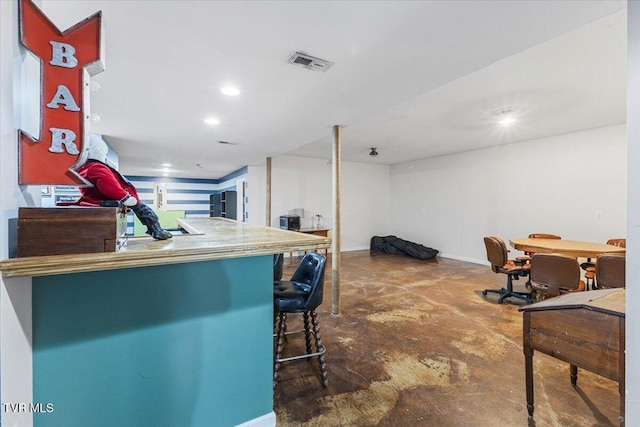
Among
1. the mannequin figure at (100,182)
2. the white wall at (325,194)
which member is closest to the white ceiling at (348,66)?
the mannequin figure at (100,182)

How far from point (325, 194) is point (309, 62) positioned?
19.2ft

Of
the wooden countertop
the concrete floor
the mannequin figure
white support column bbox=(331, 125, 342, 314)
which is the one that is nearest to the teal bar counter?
the wooden countertop

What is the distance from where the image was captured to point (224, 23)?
1622mm

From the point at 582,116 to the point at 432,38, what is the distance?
3972 millimetres

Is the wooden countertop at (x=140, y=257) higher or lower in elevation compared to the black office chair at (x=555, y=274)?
higher

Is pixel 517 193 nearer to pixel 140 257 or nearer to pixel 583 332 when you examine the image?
pixel 583 332

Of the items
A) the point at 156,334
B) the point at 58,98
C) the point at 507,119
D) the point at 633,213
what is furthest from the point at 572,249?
the point at 58,98

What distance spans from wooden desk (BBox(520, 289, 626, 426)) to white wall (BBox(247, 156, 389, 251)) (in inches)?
210

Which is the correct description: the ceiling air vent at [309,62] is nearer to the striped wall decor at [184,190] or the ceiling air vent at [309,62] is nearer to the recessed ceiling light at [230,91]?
the recessed ceiling light at [230,91]

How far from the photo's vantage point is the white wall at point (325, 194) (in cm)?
727

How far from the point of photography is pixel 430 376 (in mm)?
2211

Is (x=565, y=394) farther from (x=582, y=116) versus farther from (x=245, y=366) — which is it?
(x=582, y=116)

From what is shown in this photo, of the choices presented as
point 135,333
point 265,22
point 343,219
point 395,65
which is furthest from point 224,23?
point 343,219

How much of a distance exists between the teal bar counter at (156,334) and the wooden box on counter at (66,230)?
0.07 meters
